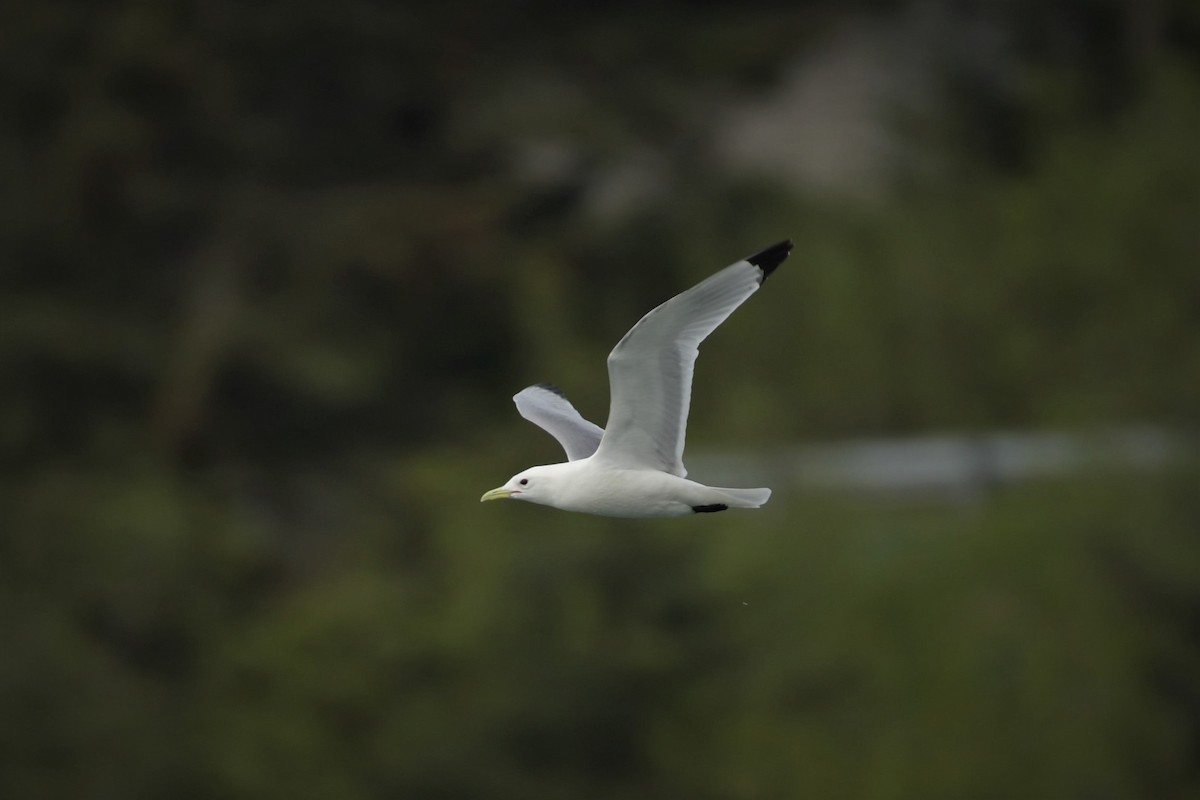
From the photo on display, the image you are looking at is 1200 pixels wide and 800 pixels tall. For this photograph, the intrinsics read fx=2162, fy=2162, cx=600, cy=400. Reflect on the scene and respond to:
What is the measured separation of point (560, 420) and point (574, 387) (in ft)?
31.5

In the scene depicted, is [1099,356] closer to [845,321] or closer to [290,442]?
[845,321]

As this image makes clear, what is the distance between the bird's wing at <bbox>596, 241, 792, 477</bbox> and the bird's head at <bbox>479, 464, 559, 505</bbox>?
0.57 feet

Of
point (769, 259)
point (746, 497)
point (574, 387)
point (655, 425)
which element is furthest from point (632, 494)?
point (574, 387)

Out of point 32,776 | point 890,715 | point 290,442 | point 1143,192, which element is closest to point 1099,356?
point 1143,192

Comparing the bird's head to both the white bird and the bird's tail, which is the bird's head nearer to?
the white bird

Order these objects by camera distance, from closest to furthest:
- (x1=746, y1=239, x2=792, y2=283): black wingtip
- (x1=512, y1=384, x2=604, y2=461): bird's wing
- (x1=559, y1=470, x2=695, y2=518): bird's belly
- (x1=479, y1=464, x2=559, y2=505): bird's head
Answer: (x1=746, y1=239, x2=792, y2=283): black wingtip
(x1=559, y1=470, x2=695, y2=518): bird's belly
(x1=479, y1=464, x2=559, y2=505): bird's head
(x1=512, y1=384, x2=604, y2=461): bird's wing

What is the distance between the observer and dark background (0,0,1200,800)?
52.6 feet

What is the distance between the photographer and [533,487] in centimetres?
665

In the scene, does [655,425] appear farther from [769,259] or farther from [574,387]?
[574,387]

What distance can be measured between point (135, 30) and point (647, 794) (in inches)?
386

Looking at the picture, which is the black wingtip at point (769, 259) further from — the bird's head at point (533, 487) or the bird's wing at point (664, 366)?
the bird's head at point (533, 487)

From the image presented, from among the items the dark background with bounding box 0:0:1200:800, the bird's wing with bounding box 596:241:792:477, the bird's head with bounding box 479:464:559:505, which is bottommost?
the bird's head with bounding box 479:464:559:505

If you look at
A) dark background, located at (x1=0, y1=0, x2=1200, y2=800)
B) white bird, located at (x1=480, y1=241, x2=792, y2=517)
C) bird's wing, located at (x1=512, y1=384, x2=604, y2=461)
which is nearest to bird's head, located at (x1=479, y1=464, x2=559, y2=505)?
white bird, located at (x1=480, y1=241, x2=792, y2=517)

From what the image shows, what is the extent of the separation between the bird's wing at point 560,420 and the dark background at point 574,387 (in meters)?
8.36
